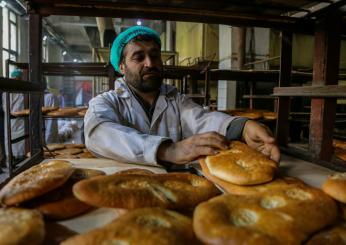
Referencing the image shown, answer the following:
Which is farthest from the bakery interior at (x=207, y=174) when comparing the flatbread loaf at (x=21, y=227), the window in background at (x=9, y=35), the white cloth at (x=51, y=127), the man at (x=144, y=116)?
the window in background at (x=9, y=35)

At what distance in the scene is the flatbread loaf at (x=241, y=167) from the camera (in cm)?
100

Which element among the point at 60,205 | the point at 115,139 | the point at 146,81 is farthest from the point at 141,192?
the point at 146,81

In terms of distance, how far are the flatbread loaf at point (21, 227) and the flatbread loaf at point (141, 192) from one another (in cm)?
11

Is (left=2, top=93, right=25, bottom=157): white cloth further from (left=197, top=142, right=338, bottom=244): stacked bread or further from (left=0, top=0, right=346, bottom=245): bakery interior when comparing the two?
(left=197, top=142, right=338, bottom=244): stacked bread

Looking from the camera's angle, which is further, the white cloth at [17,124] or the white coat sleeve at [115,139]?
the white cloth at [17,124]

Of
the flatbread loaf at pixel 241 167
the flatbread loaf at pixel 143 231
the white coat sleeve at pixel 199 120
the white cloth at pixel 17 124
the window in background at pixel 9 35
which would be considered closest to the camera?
the flatbread loaf at pixel 143 231

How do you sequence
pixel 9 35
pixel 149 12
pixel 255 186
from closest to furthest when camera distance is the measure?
1. pixel 255 186
2. pixel 149 12
3. pixel 9 35

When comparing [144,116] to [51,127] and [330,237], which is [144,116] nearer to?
[330,237]

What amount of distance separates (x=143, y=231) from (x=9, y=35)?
35.7 ft

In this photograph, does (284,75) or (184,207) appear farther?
(284,75)

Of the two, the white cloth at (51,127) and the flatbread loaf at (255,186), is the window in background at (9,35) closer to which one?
the white cloth at (51,127)

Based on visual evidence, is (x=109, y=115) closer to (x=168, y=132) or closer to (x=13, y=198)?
(x=168, y=132)

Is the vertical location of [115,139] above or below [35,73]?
below

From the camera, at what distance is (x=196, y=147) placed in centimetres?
133
